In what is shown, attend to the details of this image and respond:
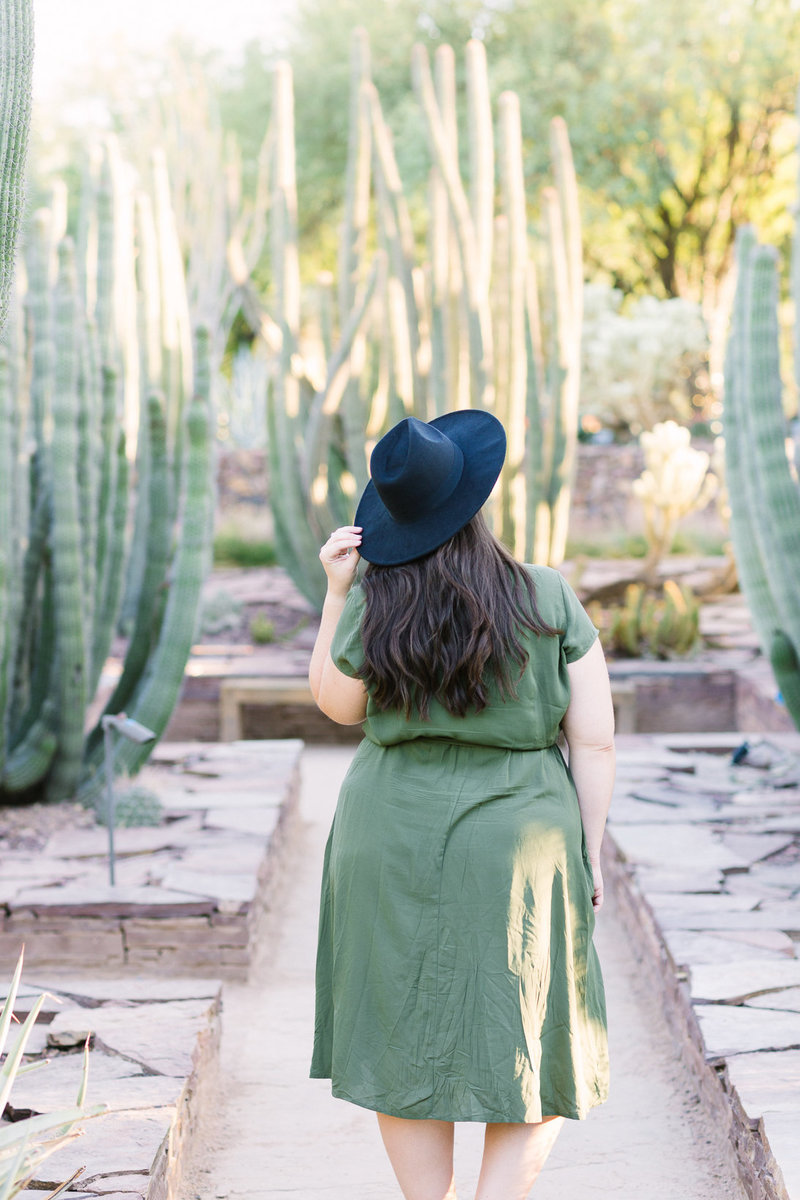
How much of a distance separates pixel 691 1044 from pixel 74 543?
316 cm

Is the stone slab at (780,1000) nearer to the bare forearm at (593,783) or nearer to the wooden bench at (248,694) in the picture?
the bare forearm at (593,783)

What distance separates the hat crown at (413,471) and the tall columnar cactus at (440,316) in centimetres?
533

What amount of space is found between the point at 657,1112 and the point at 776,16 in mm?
17818

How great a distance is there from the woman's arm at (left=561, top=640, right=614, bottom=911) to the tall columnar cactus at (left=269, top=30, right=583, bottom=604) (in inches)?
210

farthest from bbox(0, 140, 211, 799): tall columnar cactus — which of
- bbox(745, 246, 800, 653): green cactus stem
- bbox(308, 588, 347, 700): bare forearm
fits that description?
bbox(308, 588, 347, 700): bare forearm

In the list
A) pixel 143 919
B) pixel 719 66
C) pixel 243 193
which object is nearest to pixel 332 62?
pixel 243 193

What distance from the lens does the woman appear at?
213 centimetres

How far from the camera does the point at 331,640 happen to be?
2291 millimetres

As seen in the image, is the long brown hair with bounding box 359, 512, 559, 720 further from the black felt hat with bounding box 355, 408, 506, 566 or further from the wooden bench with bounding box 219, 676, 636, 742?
the wooden bench with bounding box 219, 676, 636, 742

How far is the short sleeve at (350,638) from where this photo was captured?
221cm

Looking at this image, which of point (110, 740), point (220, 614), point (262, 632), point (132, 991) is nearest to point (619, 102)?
point (220, 614)

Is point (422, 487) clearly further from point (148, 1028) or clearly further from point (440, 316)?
point (440, 316)

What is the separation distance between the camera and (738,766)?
20.2ft

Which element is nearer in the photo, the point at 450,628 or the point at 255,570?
the point at 450,628
